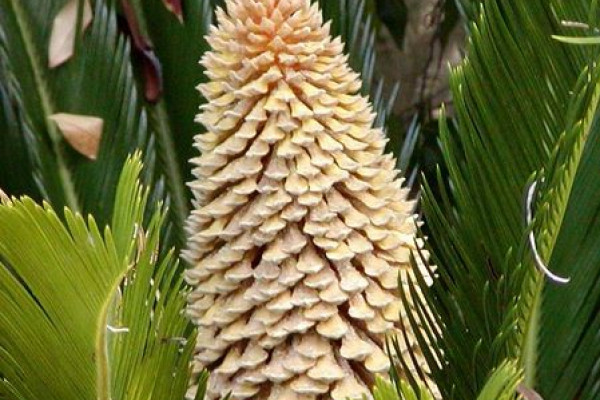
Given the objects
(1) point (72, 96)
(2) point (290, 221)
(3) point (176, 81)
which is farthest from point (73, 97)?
(2) point (290, 221)

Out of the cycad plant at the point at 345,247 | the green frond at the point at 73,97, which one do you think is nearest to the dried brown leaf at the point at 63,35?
the green frond at the point at 73,97

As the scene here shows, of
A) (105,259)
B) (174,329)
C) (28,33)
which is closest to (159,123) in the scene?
(28,33)

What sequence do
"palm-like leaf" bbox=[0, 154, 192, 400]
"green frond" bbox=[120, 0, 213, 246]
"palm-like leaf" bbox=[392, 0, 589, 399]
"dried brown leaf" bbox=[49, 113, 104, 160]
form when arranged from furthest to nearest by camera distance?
"green frond" bbox=[120, 0, 213, 246], "dried brown leaf" bbox=[49, 113, 104, 160], "palm-like leaf" bbox=[392, 0, 589, 399], "palm-like leaf" bbox=[0, 154, 192, 400]

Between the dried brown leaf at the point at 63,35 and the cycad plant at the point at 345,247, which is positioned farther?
the dried brown leaf at the point at 63,35

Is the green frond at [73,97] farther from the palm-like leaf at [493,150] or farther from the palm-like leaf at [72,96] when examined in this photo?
the palm-like leaf at [493,150]

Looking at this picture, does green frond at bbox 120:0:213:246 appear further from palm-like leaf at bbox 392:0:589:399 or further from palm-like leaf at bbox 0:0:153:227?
palm-like leaf at bbox 392:0:589:399

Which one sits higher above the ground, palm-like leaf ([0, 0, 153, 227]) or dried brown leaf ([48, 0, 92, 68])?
dried brown leaf ([48, 0, 92, 68])

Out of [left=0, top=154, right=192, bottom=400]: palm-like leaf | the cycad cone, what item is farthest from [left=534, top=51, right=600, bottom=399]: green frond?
[left=0, top=154, right=192, bottom=400]: palm-like leaf
